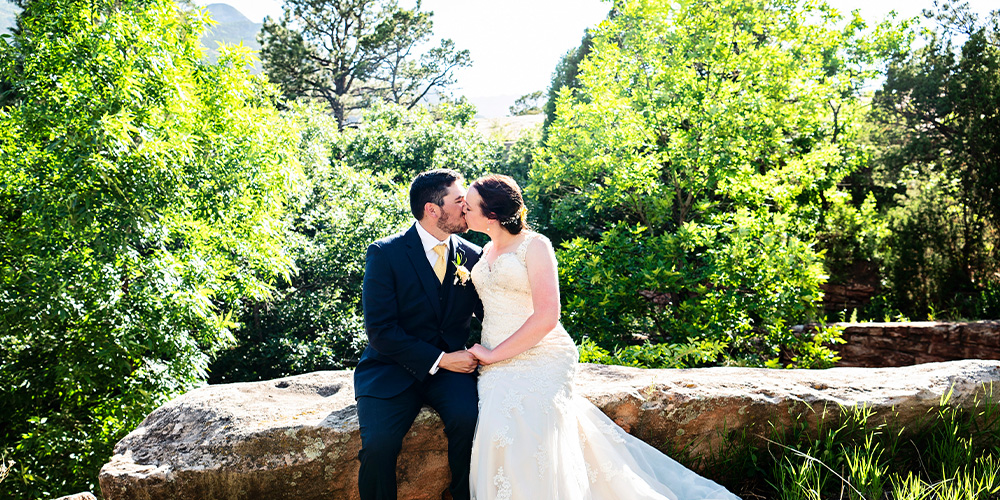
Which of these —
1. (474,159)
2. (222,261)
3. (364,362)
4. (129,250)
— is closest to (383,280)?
(364,362)

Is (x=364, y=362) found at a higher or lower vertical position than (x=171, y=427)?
higher

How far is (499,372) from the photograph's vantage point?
3119 millimetres

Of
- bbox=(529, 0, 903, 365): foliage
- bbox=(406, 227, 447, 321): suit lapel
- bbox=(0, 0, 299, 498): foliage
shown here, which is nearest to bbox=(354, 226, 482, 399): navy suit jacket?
bbox=(406, 227, 447, 321): suit lapel

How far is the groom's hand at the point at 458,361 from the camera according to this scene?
10.5ft

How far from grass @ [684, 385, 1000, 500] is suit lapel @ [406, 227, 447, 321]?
5.53ft

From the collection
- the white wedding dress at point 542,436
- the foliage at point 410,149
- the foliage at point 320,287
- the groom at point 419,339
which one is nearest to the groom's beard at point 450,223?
the groom at point 419,339

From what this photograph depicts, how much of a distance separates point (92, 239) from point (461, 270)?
5.14 meters

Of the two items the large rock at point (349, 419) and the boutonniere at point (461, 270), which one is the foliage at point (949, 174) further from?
the boutonniere at point (461, 270)

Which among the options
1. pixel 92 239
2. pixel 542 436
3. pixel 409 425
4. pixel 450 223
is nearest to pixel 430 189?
pixel 450 223

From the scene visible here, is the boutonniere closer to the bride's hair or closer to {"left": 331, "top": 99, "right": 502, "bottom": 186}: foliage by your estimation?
the bride's hair

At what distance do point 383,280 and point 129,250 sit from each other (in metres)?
4.43

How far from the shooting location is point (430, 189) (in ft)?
11.4

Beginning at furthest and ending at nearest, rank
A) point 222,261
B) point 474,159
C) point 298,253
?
point 474,159
point 298,253
point 222,261

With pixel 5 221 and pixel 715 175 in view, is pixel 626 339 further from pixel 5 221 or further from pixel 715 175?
pixel 5 221
